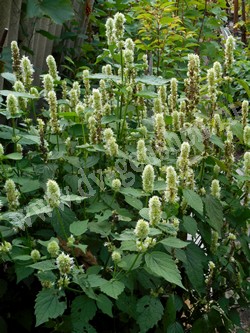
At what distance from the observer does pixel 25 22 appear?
120 inches

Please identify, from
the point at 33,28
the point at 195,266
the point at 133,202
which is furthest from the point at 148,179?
the point at 33,28

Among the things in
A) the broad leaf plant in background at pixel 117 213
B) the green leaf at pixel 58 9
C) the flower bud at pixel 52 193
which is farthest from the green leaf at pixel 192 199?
the green leaf at pixel 58 9

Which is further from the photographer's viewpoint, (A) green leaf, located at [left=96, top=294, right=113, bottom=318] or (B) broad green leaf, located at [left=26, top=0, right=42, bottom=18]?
(B) broad green leaf, located at [left=26, top=0, right=42, bottom=18]

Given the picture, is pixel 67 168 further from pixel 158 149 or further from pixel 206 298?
pixel 206 298

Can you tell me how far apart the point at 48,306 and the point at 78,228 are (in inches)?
9.4

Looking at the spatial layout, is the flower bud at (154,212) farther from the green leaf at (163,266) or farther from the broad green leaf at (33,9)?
the broad green leaf at (33,9)

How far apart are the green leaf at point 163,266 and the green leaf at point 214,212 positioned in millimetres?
451

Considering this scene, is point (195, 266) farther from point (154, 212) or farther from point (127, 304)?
point (154, 212)

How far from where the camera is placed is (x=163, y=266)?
1461 millimetres

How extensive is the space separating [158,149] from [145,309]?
1.87 feet

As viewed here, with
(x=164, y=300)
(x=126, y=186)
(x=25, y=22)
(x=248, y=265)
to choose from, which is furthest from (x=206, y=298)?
(x=25, y=22)

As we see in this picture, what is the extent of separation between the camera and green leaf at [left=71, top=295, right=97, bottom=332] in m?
1.55

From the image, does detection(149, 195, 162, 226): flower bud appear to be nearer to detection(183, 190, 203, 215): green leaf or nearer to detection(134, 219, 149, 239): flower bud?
detection(134, 219, 149, 239): flower bud

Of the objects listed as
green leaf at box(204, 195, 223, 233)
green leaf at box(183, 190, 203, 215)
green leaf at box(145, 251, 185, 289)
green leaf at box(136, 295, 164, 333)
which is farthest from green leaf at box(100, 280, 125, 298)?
green leaf at box(204, 195, 223, 233)
